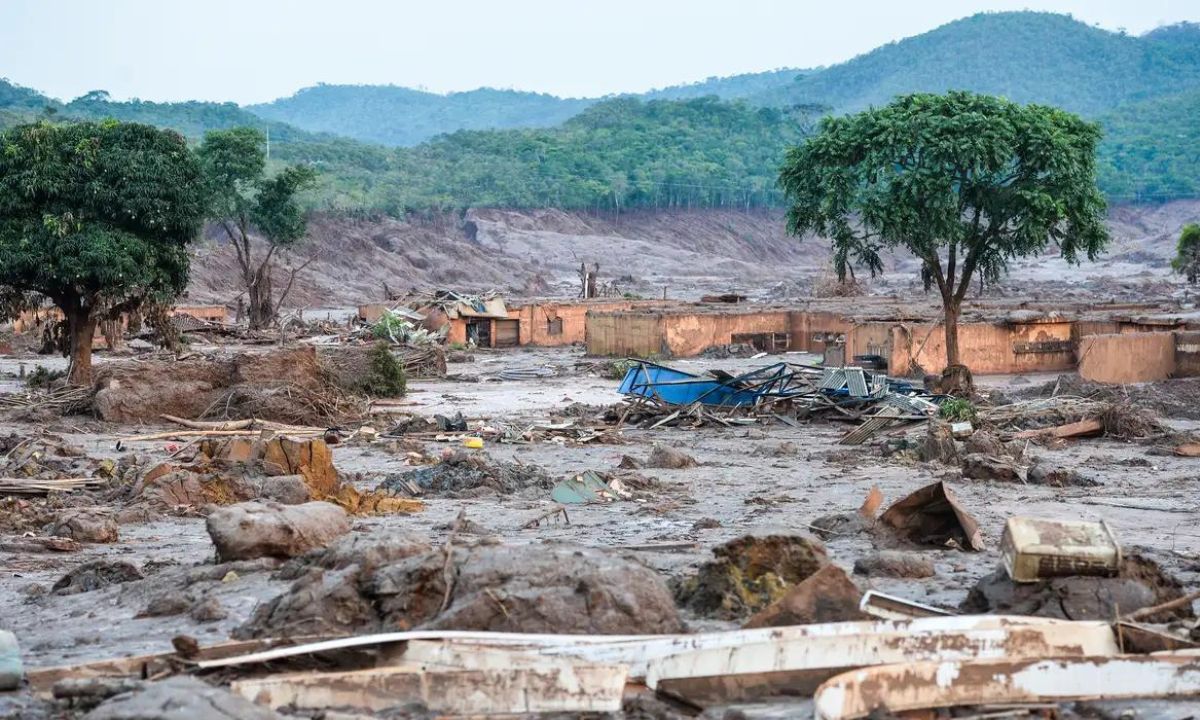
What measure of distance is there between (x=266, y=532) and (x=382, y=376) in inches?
699

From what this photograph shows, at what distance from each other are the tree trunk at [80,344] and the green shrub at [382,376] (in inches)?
188

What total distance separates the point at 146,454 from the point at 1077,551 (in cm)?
1346

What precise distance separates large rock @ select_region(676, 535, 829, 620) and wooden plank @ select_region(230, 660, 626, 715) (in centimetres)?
173

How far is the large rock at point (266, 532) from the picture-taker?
942 cm

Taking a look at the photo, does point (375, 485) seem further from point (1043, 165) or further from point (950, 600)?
point (1043, 165)

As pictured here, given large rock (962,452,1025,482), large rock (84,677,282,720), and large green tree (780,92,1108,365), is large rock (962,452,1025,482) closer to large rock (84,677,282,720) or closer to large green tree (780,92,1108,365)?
large green tree (780,92,1108,365)

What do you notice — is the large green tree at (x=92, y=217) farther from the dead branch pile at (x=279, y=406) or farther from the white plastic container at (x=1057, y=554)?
the white plastic container at (x=1057, y=554)

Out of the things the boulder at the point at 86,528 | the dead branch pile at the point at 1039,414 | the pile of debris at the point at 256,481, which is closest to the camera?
the boulder at the point at 86,528

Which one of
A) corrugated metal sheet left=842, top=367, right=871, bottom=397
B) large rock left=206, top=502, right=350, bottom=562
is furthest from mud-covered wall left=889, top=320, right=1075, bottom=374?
large rock left=206, top=502, right=350, bottom=562

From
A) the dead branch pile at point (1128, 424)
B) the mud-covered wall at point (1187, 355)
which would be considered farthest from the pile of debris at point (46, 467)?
the mud-covered wall at point (1187, 355)

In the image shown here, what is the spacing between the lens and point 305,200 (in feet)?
275

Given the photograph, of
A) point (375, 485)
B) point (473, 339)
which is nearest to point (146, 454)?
point (375, 485)

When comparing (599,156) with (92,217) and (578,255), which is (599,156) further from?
(92,217)

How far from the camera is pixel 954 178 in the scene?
24328 mm
